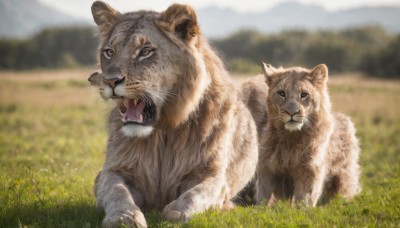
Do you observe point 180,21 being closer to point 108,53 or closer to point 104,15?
point 108,53

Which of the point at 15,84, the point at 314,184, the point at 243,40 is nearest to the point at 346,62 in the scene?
the point at 243,40

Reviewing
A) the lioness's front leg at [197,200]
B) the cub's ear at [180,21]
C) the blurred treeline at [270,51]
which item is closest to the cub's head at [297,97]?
the lioness's front leg at [197,200]

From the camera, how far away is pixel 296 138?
8.08 metres

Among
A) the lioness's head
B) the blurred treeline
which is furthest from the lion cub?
the blurred treeline

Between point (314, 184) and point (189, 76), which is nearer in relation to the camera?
point (189, 76)

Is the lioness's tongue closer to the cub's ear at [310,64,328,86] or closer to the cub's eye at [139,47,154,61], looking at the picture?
the cub's eye at [139,47,154,61]

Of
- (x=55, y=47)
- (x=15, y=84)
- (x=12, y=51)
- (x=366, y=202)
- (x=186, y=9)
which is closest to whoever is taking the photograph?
(x=186, y=9)

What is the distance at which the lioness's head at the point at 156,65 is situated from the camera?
5559mm

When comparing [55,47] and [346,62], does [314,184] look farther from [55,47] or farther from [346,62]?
[55,47]

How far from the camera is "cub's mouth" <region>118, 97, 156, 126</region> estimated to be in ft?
18.4

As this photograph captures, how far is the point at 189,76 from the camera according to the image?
19.0 feet

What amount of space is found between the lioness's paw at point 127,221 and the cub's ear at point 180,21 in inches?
78.8

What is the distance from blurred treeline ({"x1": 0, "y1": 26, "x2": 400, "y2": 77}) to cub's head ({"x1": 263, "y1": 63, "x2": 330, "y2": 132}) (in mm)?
47049

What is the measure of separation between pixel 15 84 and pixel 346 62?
52.3 metres
